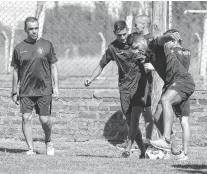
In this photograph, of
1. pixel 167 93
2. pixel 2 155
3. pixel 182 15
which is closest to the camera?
pixel 167 93

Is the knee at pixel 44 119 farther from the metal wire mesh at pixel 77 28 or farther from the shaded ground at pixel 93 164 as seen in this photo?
the metal wire mesh at pixel 77 28

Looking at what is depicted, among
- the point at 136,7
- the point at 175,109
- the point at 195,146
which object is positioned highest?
the point at 136,7

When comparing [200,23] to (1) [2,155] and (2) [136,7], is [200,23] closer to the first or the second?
(2) [136,7]

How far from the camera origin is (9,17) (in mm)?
12961

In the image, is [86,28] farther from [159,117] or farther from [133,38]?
[159,117]

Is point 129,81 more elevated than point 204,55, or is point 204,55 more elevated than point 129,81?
point 204,55

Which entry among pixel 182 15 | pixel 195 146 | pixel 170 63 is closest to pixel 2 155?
pixel 170 63

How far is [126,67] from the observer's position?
407 inches

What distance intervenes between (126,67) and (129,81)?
0.70 feet

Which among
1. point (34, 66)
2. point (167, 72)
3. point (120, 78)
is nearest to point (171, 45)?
point (167, 72)

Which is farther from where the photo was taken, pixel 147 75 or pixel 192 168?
pixel 147 75

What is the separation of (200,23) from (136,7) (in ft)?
3.86

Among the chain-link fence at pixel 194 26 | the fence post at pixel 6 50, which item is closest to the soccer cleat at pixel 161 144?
the chain-link fence at pixel 194 26

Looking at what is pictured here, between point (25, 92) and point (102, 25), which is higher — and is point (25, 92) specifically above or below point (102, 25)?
below
